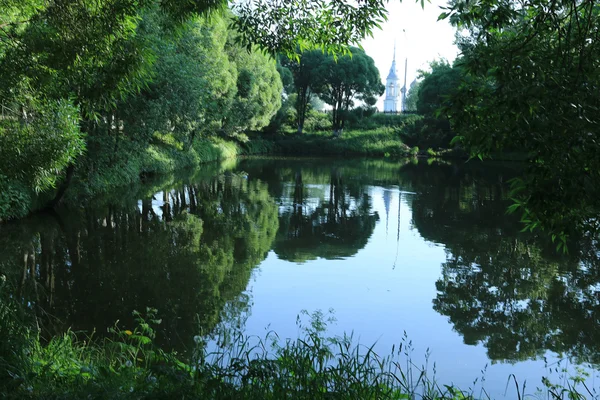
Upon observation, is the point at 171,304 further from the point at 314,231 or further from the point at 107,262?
the point at 314,231

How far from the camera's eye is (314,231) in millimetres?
16578

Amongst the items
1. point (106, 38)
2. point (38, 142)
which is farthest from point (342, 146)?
point (106, 38)

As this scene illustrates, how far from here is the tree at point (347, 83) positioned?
59.1 metres

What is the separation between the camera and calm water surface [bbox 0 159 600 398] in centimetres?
820

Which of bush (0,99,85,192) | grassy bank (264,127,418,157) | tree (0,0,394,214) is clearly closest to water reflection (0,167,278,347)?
bush (0,99,85,192)

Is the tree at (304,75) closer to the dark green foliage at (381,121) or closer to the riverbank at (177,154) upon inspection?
the riverbank at (177,154)

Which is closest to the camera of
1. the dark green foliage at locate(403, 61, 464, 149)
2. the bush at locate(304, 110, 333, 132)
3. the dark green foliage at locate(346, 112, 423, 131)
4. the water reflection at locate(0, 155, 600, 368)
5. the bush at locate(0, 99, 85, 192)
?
the water reflection at locate(0, 155, 600, 368)

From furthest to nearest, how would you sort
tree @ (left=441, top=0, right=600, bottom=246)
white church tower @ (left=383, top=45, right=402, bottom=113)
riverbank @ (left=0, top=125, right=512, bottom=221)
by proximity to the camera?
white church tower @ (left=383, top=45, right=402, bottom=113)
riverbank @ (left=0, top=125, right=512, bottom=221)
tree @ (left=441, top=0, right=600, bottom=246)

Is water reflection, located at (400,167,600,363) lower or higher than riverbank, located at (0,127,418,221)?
lower

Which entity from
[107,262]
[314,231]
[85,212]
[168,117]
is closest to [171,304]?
[107,262]

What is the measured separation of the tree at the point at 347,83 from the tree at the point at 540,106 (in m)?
54.6

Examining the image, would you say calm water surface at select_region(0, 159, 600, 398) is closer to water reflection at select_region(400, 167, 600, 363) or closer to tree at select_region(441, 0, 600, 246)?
water reflection at select_region(400, 167, 600, 363)

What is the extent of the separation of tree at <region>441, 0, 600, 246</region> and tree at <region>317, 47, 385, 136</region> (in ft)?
179

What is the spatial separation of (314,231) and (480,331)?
27.4 feet
